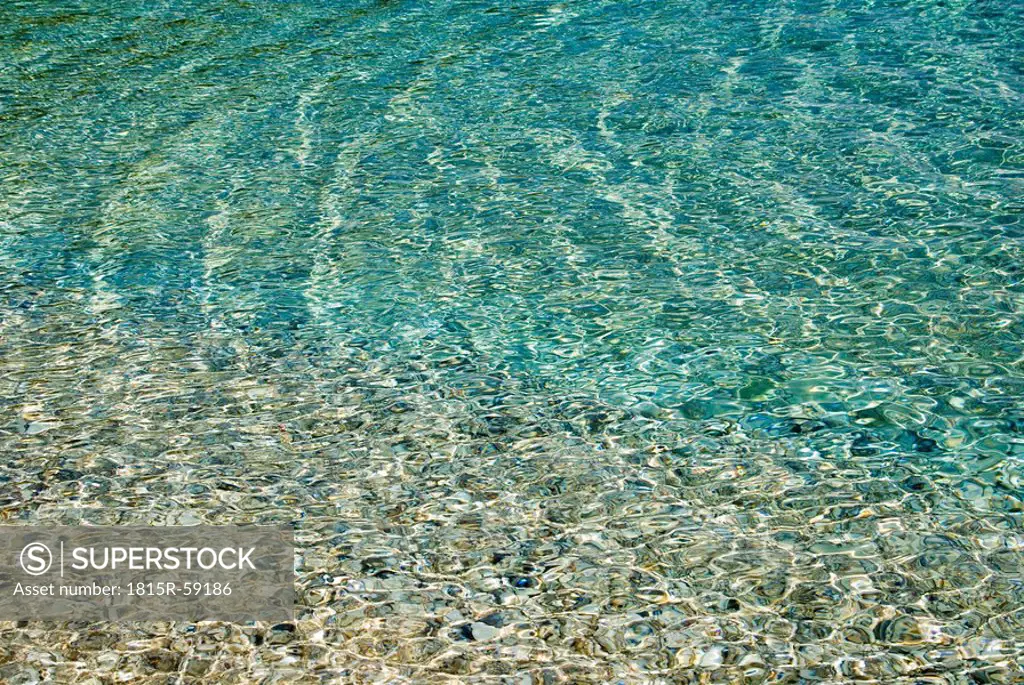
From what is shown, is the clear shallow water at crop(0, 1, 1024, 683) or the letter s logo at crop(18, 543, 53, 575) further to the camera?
the letter s logo at crop(18, 543, 53, 575)

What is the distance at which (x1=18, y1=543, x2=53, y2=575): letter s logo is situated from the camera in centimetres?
257

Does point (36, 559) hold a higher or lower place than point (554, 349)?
higher

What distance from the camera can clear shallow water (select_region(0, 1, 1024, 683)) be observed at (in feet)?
7.68

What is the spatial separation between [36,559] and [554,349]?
1603 millimetres

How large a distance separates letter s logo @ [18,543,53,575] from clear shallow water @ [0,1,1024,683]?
11 centimetres

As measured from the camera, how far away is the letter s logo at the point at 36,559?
2.57m

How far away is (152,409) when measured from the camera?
3.19m

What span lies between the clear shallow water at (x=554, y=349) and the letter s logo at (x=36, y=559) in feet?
0.37

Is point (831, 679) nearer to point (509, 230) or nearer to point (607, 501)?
point (607, 501)

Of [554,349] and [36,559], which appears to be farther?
[554,349]

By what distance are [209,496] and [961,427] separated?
6.40 feet

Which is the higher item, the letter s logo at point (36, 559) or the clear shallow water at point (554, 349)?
the letter s logo at point (36, 559)

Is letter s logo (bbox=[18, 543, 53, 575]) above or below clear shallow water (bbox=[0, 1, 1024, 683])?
above

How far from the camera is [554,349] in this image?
351 centimetres
